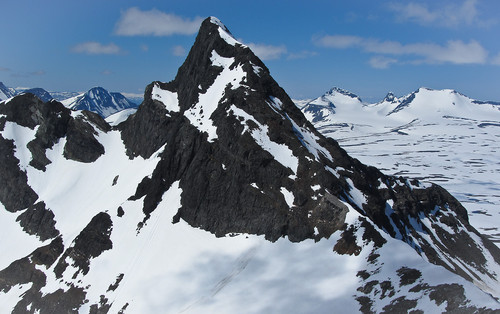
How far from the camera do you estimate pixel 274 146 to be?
79.8 m

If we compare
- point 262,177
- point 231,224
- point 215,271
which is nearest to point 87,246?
point 215,271

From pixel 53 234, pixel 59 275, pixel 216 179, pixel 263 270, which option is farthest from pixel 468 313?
pixel 53 234

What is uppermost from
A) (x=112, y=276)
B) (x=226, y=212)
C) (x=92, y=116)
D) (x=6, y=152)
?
(x=92, y=116)

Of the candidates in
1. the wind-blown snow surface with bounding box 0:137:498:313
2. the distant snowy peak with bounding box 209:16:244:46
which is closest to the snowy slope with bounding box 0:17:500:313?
the wind-blown snow surface with bounding box 0:137:498:313

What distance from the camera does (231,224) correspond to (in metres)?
76.1

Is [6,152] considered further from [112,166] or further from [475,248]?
[475,248]

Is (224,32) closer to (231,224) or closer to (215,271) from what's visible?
(231,224)

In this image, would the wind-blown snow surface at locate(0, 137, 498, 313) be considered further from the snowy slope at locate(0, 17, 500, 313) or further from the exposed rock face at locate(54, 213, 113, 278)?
the exposed rock face at locate(54, 213, 113, 278)

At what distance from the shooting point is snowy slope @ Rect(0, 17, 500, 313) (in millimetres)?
59656

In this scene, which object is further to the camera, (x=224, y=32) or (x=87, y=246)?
(x=224, y=32)

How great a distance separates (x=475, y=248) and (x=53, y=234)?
11235 cm

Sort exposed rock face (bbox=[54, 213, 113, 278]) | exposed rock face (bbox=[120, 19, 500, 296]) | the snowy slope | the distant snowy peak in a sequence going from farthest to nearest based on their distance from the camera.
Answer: the distant snowy peak → exposed rock face (bbox=[54, 213, 113, 278]) → exposed rock face (bbox=[120, 19, 500, 296]) → the snowy slope

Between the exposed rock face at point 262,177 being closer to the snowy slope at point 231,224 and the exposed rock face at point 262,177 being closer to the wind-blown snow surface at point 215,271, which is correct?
the snowy slope at point 231,224

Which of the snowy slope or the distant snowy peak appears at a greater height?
the distant snowy peak
